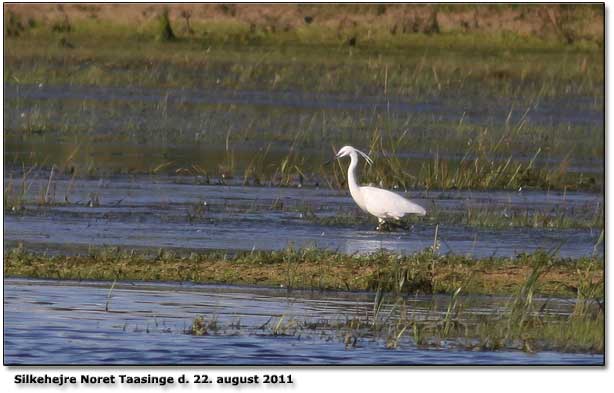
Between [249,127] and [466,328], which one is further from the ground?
[249,127]

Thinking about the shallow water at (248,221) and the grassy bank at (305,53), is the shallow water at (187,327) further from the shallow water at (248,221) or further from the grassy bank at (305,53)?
the grassy bank at (305,53)

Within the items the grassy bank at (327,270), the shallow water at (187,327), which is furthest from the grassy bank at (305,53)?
the shallow water at (187,327)

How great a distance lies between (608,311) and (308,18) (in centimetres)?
2927

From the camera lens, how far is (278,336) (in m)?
10.7

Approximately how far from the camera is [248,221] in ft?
54.6

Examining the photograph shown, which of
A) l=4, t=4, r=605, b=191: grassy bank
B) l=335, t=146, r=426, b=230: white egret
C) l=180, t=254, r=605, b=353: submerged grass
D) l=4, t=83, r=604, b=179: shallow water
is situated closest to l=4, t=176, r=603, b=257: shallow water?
l=335, t=146, r=426, b=230: white egret

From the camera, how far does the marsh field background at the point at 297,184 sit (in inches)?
427

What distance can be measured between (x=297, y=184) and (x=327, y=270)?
7.15m

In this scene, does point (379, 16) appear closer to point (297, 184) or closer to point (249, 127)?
point (249, 127)

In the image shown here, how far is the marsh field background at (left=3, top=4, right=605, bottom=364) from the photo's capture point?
10.8 meters

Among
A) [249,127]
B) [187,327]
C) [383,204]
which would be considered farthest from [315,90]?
[187,327]

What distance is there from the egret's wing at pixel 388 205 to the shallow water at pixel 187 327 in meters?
3.59
